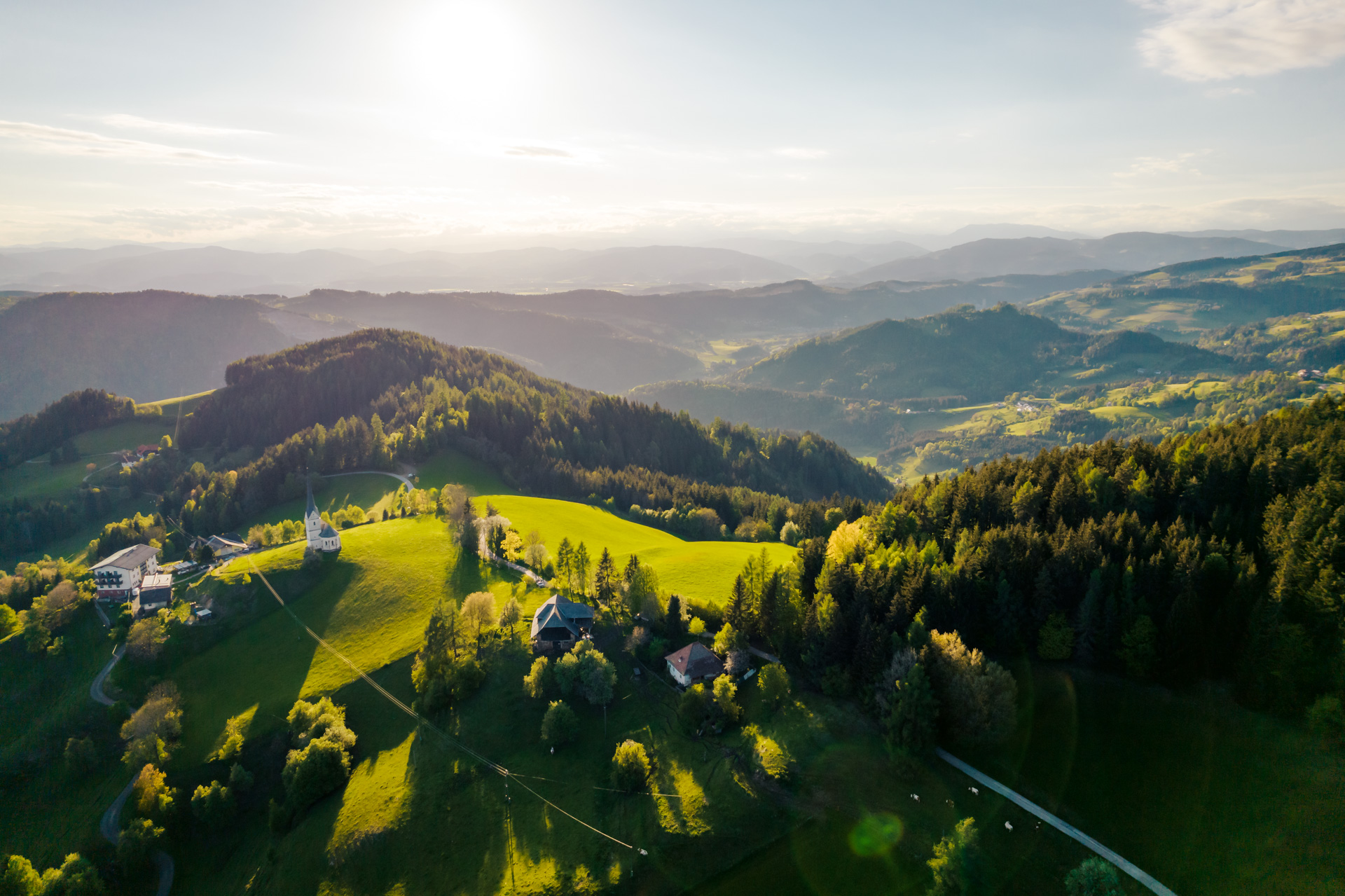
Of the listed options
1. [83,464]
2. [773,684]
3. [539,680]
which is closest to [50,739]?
[539,680]

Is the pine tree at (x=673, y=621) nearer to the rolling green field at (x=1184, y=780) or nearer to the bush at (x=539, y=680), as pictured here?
the bush at (x=539, y=680)

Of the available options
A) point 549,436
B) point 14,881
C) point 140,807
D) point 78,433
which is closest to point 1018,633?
point 140,807

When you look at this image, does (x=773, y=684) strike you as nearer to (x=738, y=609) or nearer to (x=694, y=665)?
(x=694, y=665)

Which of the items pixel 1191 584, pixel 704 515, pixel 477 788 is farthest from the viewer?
pixel 704 515

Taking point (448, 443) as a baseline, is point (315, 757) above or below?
below

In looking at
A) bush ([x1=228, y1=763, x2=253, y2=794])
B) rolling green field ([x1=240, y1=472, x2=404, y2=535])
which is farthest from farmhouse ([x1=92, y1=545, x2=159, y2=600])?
bush ([x1=228, y1=763, x2=253, y2=794])

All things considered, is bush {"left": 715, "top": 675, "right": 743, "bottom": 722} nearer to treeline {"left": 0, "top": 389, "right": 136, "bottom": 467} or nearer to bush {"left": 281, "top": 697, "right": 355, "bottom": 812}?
bush {"left": 281, "top": 697, "right": 355, "bottom": 812}

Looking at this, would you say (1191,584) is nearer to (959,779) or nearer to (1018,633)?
(1018,633)
